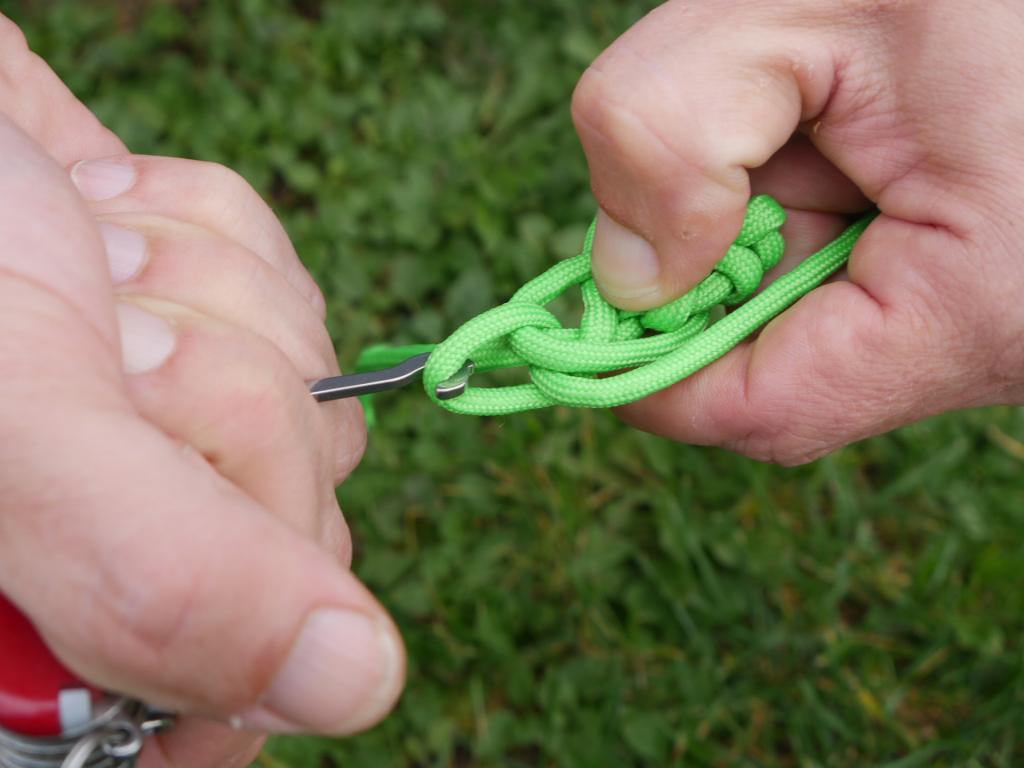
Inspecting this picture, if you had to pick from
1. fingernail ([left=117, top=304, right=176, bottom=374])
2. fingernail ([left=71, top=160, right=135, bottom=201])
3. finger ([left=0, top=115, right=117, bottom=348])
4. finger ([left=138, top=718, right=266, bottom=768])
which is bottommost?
finger ([left=138, top=718, right=266, bottom=768])

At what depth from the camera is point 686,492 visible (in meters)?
1.85

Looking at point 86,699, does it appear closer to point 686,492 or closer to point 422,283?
point 686,492

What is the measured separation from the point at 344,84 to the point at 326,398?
5.20 ft

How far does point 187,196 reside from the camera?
1107 millimetres

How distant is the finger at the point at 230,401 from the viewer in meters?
0.79

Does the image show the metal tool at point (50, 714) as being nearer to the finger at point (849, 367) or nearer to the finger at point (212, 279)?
the finger at point (212, 279)

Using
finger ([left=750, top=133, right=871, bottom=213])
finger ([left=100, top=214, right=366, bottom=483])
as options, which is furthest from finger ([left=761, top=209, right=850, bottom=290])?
finger ([left=100, top=214, right=366, bottom=483])

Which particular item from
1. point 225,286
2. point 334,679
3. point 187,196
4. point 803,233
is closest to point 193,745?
point 334,679

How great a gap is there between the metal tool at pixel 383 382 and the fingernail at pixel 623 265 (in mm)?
189

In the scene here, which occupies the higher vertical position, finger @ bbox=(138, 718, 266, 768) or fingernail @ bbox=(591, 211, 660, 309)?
fingernail @ bbox=(591, 211, 660, 309)

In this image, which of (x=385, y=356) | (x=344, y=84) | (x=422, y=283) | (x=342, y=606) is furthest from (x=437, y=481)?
(x=342, y=606)

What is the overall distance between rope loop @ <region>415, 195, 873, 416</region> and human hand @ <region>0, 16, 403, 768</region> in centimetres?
28

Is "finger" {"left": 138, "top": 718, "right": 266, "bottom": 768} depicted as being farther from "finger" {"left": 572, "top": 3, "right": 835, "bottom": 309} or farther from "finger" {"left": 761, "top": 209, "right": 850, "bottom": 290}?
"finger" {"left": 761, "top": 209, "right": 850, "bottom": 290}

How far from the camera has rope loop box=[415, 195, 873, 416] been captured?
110 cm
